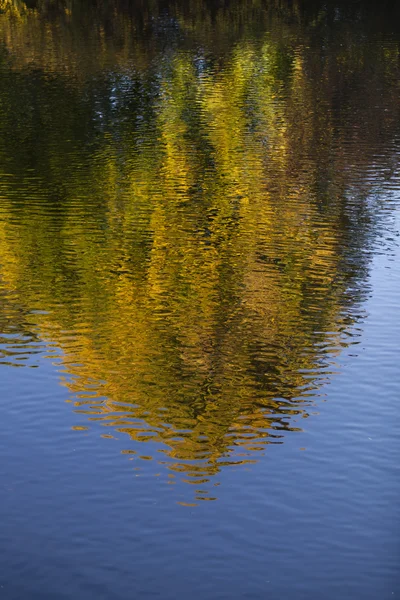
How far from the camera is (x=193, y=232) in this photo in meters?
22.0

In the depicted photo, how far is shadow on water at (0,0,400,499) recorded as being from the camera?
46.4 ft

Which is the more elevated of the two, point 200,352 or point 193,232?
point 200,352

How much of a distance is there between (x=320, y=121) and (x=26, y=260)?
16307 millimetres

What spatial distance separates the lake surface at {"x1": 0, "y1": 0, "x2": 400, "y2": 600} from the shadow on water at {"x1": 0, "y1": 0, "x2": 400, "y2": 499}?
58mm

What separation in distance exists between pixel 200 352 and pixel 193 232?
22.4 ft

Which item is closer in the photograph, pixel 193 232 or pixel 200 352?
pixel 200 352

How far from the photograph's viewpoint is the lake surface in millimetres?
10383

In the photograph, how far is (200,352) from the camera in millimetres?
15516

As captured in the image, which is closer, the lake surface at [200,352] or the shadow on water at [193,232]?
the lake surface at [200,352]

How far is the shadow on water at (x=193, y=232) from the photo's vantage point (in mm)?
14156

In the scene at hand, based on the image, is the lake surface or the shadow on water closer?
the lake surface

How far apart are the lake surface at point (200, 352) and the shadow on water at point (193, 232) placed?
0.19 feet

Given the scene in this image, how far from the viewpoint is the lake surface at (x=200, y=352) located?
10.4m

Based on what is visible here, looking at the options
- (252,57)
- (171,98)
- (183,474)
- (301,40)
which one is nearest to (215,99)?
(171,98)
